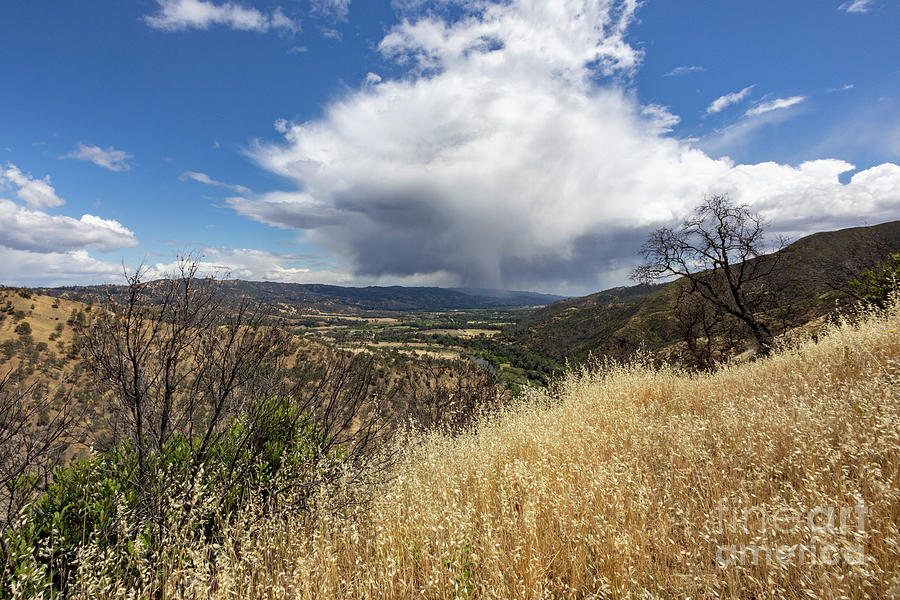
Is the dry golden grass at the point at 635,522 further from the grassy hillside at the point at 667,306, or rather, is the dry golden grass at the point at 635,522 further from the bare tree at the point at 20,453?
the grassy hillside at the point at 667,306

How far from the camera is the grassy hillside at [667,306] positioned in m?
16.3

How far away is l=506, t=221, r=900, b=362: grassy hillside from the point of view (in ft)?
53.6

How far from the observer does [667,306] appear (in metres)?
49.8

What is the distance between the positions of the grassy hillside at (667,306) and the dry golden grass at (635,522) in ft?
32.6

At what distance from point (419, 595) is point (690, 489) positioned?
8.62 feet

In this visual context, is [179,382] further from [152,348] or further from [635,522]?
[635,522]

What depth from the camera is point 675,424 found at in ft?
16.2

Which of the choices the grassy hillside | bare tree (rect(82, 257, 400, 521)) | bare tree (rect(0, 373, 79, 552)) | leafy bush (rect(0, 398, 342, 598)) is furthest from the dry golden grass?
the grassy hillside

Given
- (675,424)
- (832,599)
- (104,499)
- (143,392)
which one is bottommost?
(104,499)

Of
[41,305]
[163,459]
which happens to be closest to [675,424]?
[163,459]

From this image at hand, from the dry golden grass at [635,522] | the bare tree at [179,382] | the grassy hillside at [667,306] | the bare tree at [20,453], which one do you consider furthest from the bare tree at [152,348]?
the grassy hillside at [667,306]

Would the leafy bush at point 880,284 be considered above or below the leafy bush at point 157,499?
above

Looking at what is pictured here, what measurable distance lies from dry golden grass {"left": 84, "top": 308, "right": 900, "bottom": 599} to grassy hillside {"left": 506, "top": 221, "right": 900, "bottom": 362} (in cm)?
994

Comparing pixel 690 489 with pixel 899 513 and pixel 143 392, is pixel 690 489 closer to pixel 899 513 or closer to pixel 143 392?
pixel 899 513
